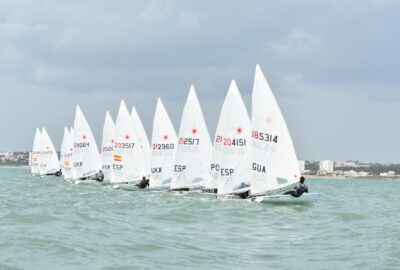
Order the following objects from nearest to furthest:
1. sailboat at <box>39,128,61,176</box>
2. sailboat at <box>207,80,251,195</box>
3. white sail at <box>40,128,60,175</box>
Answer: sailboat at <box>207,80,251,195</box>
sailboat at <box>39,128,61,176</box>
white sail at <box>40,128,60,175</box>

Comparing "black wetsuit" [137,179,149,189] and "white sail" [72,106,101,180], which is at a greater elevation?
"white sail" [72,106,101,180]

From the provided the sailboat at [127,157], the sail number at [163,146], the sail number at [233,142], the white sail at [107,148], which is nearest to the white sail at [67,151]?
the white sail at [107,148]

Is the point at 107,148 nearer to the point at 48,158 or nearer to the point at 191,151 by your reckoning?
the point at 191,151

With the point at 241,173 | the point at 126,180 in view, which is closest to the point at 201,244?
the point at 241,173

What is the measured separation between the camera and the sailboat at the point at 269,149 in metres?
30.6

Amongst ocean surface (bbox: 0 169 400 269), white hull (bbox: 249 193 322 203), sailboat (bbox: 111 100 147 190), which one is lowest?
ocean surface (bbox: 0 169 400 269)

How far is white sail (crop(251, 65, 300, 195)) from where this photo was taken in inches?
1204

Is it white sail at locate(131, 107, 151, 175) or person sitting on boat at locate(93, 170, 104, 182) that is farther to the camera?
person sitting on boat at locate(93, 170, 104, 182)

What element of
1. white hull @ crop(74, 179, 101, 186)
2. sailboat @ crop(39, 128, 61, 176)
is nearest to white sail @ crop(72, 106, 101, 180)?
white hull @ crop(74, 179, 101, 186)

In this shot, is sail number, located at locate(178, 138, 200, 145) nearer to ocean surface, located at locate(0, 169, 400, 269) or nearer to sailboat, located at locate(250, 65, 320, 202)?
sailboat, located at locate(250, 65, 320, 202)

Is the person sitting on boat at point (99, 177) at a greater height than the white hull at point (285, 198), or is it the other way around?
the person sitting on boat at point (99, 177)

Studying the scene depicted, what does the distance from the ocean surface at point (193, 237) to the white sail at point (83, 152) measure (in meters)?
24.2

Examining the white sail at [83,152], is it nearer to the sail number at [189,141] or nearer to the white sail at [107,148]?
the white sail at [107,148]

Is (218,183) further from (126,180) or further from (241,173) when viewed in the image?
(126,180)
